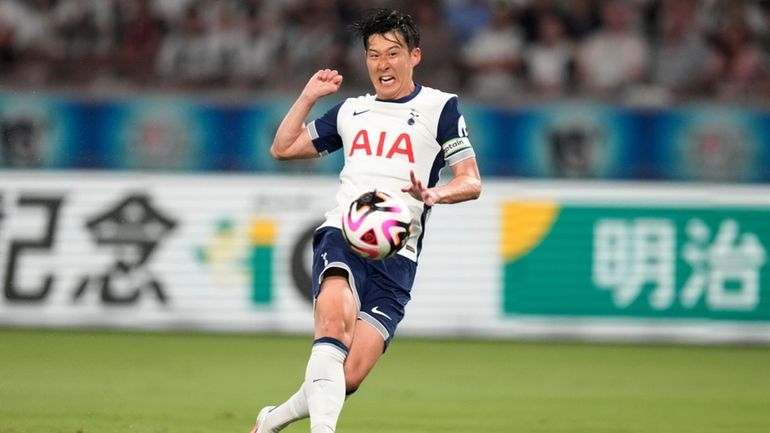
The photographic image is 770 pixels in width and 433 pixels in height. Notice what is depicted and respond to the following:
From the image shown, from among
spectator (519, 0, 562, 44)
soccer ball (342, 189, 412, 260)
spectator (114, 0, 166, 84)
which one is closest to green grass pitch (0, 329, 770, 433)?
soccer ball (342, 189, 412, 260)

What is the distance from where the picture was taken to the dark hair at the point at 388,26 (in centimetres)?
655

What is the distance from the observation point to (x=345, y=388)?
631 cm

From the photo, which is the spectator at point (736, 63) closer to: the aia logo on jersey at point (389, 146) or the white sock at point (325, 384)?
the aia logo on jersey at point (389, 146)

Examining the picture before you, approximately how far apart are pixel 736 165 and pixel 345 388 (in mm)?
9183

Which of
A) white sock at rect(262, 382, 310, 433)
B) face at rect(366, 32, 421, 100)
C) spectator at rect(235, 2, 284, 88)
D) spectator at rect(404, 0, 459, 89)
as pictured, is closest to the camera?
white sock at rect(262, 382, 310, 433)

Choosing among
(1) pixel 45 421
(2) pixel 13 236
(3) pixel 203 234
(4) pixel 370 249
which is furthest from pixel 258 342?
(4) pixel 370 249

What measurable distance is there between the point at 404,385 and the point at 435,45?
5.95 m

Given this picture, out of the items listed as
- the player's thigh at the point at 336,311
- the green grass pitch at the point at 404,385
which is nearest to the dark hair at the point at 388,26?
the player's thigh at the point at 336,311

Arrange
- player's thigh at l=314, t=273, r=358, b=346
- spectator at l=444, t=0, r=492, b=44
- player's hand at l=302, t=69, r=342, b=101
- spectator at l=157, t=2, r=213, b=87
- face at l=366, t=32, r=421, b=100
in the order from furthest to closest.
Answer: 1. spectator at l=444, t=0, r=492, b=44
2. spectator at l=157, t=2, r=213, b=87
3. player's hand at l=302, t=69, r=342, b=101
4. face at l=366, t=32, r=421, b=100
5. player's thigh at l=314, t=273, r=358, b=346

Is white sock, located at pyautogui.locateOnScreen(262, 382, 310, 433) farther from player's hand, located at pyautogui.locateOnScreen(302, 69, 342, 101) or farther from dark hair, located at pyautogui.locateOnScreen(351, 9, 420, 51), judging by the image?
dark hair, located at pyautogui.locateOnScreen(351, 9, 420, 51)

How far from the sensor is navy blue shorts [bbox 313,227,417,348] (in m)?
6.44

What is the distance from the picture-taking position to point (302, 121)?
6809 mm

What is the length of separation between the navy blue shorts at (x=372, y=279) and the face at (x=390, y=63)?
71 cm

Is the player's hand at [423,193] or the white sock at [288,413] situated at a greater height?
the player's hand at [423,193]
